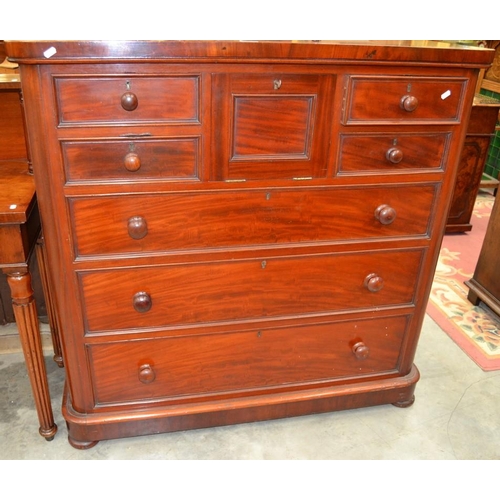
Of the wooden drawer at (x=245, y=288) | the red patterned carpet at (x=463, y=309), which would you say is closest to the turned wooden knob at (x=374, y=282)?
the wooden drawer at (x=245, y=288)

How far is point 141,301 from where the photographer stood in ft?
5.19

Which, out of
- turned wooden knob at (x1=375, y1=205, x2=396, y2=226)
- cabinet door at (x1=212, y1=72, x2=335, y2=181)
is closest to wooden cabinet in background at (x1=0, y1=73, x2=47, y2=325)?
cabinet door at (x1=212, y1=72, x2=335, y2=181)

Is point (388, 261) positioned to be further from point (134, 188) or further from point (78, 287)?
point (78, 287)

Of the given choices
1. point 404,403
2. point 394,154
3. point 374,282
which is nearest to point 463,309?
point 404,403

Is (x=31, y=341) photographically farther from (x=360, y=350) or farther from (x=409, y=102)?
(x=409, y=102)

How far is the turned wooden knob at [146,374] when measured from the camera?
5.53 feet

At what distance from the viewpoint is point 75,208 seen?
56.2 inches

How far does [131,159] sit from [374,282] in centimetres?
90

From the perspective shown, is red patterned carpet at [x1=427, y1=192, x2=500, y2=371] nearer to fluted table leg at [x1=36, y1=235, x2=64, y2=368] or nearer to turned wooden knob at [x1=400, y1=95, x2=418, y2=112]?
turned wooden knob at [x1=400, y1=95, x2=418, y2=112]

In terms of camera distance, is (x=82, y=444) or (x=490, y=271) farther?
(x=490, y=271)

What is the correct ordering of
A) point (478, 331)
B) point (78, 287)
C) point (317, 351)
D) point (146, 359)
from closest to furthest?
point (78, 287), point (146, 359), point (317, 351), point (478, 331)

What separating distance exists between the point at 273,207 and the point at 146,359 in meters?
0.66

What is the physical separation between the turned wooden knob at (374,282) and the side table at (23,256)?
1.10 metres

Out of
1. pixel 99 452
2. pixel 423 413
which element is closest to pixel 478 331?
pixel 423 413
